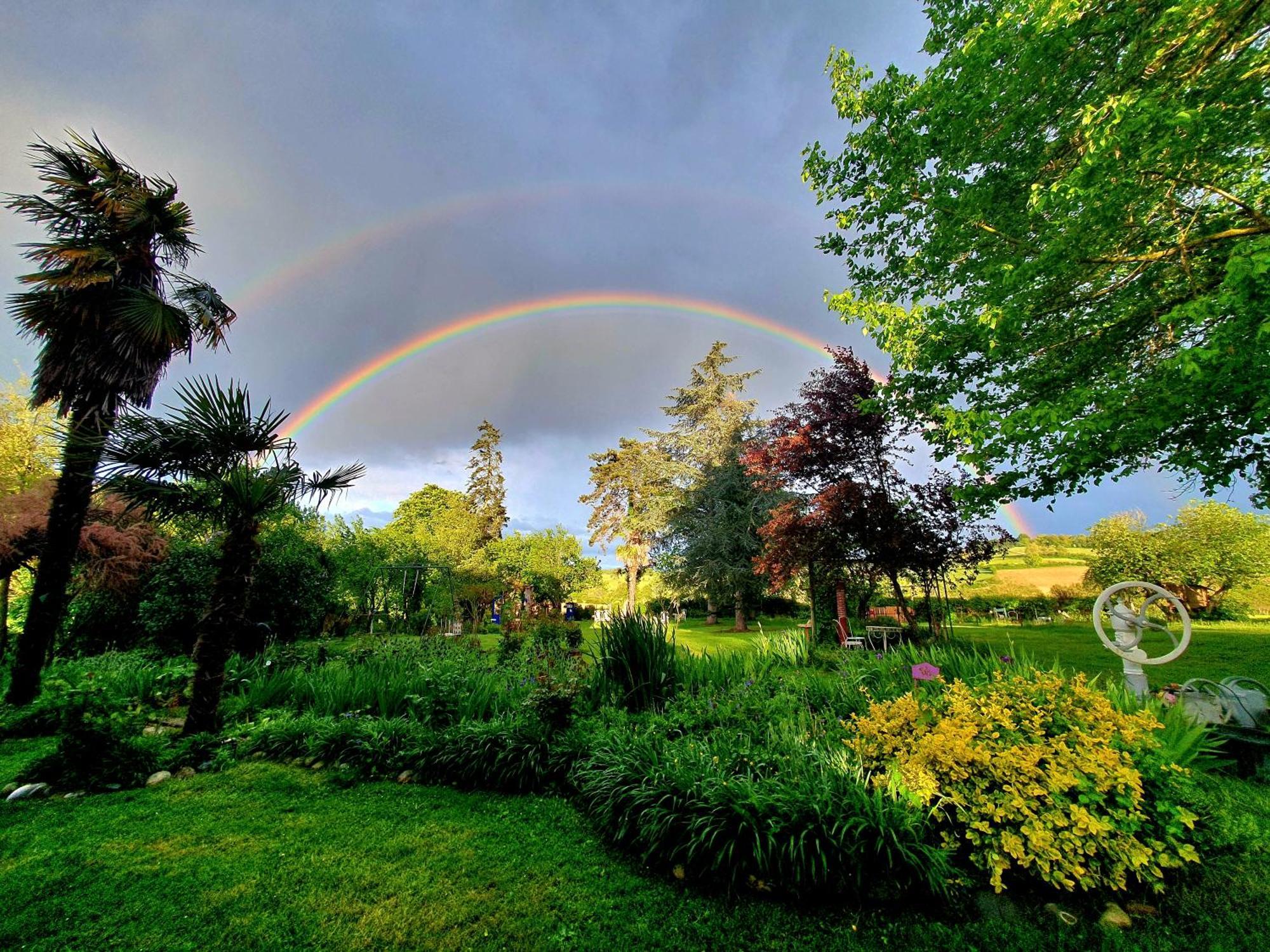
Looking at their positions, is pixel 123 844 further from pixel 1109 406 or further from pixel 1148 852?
pixel 1109 406

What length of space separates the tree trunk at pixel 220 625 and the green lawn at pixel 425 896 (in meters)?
1.60

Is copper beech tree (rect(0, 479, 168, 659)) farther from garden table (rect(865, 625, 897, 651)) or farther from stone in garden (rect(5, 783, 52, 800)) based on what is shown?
garden table (rect(865, 625, 897, 651))

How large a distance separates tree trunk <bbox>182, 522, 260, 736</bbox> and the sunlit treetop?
8.82m

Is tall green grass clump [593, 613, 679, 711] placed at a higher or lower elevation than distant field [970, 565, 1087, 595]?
lower

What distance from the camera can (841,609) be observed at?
37.4ft

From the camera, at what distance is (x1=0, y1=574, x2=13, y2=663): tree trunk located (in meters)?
8.65

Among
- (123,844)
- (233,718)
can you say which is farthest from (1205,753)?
(233,718)

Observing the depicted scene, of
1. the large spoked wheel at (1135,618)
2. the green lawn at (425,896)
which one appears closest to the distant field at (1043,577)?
the large spoked wheel at (1135,618)

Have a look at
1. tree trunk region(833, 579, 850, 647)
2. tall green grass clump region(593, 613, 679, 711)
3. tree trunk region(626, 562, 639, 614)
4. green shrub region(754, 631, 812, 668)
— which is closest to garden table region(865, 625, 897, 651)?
tree trunk region(833, 579, 850, 647)

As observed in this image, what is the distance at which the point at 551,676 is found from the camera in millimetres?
5094

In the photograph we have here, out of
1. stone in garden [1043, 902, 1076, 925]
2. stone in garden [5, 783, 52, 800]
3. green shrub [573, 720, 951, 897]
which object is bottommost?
stone in garden [1043, 902, 1076, 925]

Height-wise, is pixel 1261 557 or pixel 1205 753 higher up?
pixel 1261 557

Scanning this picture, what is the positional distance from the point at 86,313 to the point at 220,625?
5.45m

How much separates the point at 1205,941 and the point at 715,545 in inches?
720
